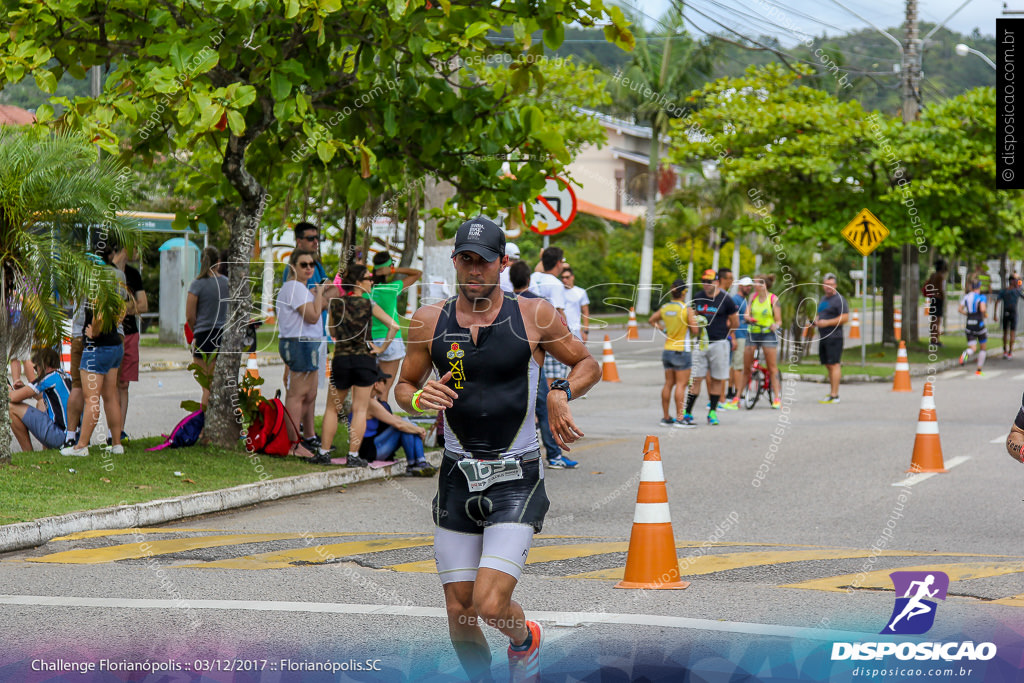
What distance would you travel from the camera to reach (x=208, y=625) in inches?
233

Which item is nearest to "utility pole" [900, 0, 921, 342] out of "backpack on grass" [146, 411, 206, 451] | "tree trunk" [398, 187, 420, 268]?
"tree trunk" [398, 187, 420, 268]

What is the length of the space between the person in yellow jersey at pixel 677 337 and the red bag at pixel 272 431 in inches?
196

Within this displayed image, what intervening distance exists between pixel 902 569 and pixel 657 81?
159 feet

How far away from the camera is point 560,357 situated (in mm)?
5055

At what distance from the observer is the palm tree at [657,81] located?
52.9 metres

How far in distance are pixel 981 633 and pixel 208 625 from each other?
365cm

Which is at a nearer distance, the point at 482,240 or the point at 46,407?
the point at 482,240

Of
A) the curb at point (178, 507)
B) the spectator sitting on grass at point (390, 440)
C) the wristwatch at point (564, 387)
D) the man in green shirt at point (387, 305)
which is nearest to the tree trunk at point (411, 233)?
the man in green shirt at point (387, 305)

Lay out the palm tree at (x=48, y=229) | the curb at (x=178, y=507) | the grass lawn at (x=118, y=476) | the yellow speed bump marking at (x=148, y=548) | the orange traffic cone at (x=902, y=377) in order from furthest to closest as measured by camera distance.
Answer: the orange traffic cone at (x=902, y=377) → the palm tree at (x=48, y=229) → the grass lawn at (x=118, y=476) → the curb at (x=178, y=507) → the yellow speed bump marking at (x=148, y=548)

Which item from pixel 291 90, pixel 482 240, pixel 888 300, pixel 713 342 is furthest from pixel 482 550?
pixel 888 300

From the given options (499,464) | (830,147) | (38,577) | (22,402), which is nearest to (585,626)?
(499,464)

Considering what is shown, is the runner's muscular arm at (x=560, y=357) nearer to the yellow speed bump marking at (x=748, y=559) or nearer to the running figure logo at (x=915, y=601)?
the running figure logo at (x=915, y=601)

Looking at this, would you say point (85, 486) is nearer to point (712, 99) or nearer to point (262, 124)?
point (262, 124)

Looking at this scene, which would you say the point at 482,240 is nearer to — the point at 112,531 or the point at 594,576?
the point at 594,576
